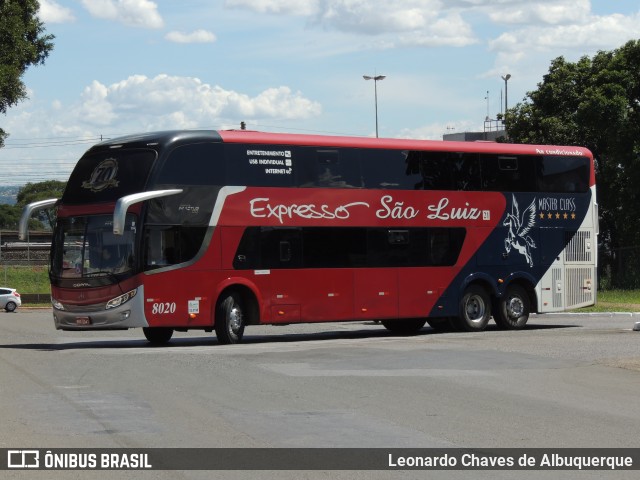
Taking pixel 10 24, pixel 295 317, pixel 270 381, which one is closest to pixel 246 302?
pixel 295 317

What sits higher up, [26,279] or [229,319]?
[229,319]

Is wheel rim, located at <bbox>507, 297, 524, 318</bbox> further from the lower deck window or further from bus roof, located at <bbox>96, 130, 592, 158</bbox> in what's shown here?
bus roof, located at <bbox>96, 130, 592, 158</bbox>

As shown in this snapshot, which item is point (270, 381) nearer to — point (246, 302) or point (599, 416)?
point (599, 416)

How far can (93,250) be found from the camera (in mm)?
22719

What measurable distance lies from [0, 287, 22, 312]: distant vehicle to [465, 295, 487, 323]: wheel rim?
37389mm

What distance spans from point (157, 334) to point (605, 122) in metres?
28.9

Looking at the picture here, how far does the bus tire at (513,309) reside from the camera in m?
28.1

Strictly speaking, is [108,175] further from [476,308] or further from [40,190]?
[40,190]

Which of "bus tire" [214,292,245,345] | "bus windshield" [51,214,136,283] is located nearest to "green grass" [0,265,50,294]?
"bus windshield" [51,214,136,283]

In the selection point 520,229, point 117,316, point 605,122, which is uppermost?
point 605,122

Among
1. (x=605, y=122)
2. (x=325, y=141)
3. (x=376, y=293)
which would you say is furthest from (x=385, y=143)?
(x=605, y=122)

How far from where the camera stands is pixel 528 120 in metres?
54.4

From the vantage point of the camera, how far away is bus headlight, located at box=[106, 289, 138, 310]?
881 inches

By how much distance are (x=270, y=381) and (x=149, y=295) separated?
683cm
